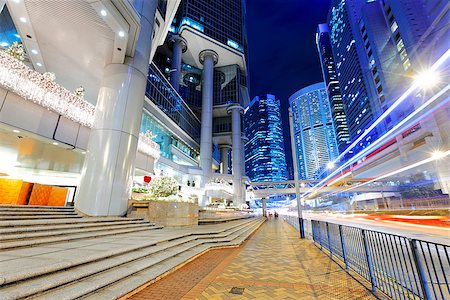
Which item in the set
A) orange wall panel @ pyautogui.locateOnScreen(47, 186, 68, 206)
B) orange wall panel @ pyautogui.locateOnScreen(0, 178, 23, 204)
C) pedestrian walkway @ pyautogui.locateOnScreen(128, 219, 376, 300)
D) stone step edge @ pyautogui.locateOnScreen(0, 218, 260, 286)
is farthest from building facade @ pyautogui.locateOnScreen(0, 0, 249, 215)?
pedestrian walkway @ pyautogui.locateOnScreen(128, 219, 376, 300)

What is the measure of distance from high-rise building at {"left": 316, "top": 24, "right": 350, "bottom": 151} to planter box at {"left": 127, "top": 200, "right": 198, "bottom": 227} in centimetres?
11411

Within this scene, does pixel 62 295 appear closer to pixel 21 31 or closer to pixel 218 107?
pixel 21 31

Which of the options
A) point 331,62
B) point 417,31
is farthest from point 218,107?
point 331,62

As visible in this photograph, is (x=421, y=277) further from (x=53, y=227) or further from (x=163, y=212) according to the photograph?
(x=163, y=212)

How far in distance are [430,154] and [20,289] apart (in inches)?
1552

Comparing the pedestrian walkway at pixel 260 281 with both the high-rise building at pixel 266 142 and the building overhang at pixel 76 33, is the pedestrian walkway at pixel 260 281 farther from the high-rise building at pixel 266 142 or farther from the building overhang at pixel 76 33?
the high-rise building at pixel 266 142

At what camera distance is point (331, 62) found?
421 ft

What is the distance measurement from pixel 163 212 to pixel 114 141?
4.23 meters

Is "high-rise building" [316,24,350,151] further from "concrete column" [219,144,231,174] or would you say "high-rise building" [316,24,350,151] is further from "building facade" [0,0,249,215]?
"building facade" [0,0,249,215]

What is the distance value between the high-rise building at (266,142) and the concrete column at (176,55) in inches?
4869

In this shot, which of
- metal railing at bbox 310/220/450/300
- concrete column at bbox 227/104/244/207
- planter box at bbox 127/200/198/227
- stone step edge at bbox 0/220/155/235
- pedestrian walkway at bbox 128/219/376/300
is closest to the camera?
metal railing at bbox 310/220/450/300

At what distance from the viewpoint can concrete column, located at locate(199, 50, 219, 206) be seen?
37.7m

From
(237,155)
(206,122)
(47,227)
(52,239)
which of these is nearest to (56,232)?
(47,227)

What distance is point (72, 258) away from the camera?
353cm
